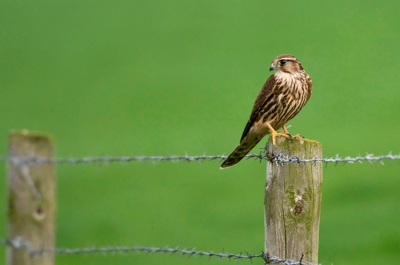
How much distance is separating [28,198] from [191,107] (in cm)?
1504

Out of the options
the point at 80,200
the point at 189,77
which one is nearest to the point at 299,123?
the point at 189,77

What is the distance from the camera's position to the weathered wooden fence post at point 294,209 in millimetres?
3568

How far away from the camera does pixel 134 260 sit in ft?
31.0

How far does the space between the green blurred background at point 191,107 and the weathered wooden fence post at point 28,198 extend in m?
6.19

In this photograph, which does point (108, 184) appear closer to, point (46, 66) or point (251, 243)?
point (251, 243)

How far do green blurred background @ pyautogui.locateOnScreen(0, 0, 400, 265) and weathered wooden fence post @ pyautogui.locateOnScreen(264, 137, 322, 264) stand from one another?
5.43 metres

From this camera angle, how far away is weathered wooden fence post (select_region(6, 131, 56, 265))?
2861 millimetres

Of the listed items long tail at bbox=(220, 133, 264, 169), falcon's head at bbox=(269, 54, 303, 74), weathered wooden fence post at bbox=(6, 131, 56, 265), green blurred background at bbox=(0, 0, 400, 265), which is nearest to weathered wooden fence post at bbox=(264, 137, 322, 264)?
weathered wooden fence post at bbox=(6, 131, 56, 265)

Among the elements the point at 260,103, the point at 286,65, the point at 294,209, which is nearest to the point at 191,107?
the point at 286,65

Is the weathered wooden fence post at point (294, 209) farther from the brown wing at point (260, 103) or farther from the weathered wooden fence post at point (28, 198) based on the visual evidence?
the brown wing at point (260, 103)

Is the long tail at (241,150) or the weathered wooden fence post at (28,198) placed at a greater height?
the long tail at (241,150)

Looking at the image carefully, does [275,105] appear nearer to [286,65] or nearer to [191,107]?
[286,65]

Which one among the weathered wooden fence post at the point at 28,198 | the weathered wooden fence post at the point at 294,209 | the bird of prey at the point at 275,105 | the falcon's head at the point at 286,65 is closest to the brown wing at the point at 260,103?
the bird of prey at the point at 275,105

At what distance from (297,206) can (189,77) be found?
15883 mm
